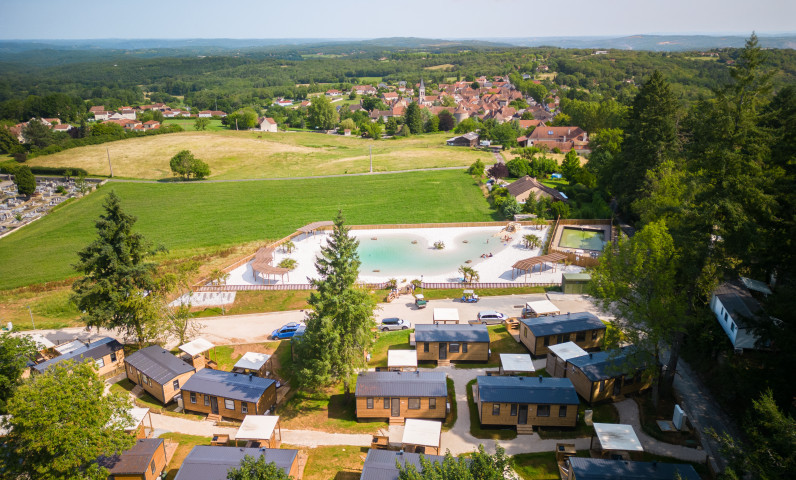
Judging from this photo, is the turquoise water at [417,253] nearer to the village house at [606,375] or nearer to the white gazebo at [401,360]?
the white gazebo at [401,360]

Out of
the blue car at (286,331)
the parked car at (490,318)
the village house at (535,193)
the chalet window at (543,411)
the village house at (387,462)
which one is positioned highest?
the village house at (535,193)

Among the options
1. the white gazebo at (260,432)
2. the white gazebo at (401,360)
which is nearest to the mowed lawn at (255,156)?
the white gazebo at (401,360)

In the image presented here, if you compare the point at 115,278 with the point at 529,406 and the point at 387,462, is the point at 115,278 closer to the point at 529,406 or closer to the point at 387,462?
the point at 387,462

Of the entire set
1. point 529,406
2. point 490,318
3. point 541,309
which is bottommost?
point 490,318

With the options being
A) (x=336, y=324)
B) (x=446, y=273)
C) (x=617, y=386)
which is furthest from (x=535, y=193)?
(x=336, y=324)

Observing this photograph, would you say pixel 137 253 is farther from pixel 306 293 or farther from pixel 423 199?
pixel 423 199

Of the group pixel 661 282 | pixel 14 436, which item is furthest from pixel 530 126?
pixel 14 436
